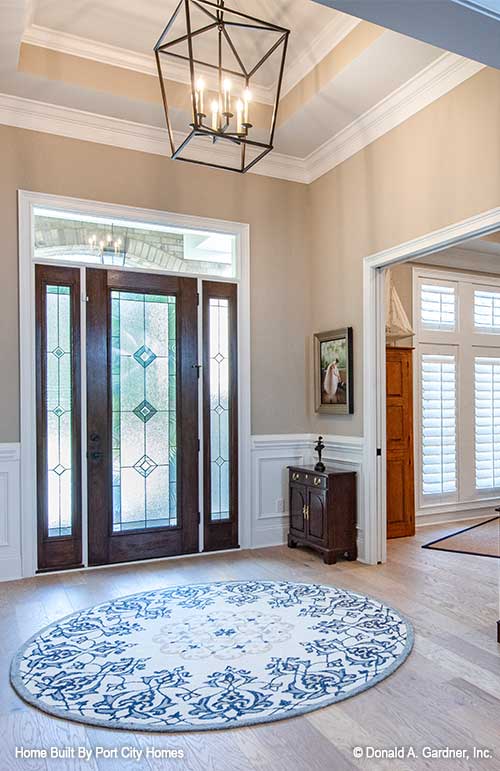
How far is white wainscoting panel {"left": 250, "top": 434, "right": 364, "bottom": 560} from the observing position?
5.39m

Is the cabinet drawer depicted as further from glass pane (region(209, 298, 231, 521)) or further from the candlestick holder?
glass pane (region(209, 298, 231, 521))

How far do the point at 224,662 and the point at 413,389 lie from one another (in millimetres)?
3976

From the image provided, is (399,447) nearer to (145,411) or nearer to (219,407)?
(219,407)

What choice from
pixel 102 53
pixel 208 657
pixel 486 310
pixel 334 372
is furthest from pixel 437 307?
pixel 208 657

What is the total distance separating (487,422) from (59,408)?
4848 millimetres

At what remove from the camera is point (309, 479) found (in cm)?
506

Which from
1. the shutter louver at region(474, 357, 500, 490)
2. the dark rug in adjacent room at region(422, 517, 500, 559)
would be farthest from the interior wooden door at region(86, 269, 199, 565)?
the shutter louver at region(474, 357, 500, 490)

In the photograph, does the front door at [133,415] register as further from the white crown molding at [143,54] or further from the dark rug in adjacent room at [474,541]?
the dark rug in adjacent room at [474,541]

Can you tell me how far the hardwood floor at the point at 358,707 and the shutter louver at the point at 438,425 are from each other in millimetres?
1955

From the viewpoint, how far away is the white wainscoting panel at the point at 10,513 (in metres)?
4.44

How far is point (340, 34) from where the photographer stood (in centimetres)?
407

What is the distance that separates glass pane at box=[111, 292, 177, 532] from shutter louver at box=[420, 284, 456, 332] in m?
2.97

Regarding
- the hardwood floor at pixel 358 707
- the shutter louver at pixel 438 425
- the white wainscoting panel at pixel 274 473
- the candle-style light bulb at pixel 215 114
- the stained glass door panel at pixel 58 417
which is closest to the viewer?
the hardwood floor at pixel 358 707

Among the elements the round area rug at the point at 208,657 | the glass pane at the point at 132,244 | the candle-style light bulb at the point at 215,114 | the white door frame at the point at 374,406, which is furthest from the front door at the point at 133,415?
the candle-style light bulb at the point at 215,114
